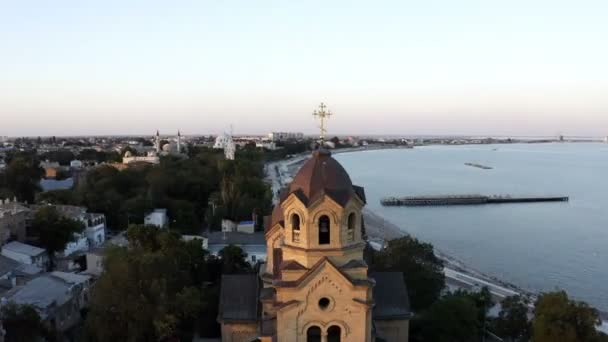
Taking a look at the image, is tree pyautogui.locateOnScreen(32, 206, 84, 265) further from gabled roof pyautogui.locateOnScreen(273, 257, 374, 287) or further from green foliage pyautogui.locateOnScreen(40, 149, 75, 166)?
green foliage pyautogui.locateOnScreen(40, 149, 75, 166)

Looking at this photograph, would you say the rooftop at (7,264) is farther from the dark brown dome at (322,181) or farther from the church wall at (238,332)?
the dark brown dome at (322,181)

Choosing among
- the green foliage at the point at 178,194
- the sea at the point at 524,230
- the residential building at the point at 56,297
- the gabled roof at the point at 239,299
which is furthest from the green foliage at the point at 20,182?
the gabled roof at the point at 239,299

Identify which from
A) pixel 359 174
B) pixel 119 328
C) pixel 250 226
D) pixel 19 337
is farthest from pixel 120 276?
pixel 359 174

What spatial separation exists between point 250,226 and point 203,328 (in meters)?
22.1

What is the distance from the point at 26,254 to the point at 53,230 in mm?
3501

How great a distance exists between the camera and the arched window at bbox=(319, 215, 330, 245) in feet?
55.8

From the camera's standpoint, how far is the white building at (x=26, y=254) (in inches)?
1336

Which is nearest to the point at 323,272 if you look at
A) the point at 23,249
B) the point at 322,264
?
the point at 322,264

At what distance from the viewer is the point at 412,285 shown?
28203 millimetres

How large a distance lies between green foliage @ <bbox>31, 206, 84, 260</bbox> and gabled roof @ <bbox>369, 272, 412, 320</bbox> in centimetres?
2633

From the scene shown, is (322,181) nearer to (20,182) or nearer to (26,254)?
(26,254)

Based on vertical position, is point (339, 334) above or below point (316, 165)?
below

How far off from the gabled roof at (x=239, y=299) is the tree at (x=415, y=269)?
9803 millimetres

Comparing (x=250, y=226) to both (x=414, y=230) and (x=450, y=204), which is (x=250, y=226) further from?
(x=450, y=204)
